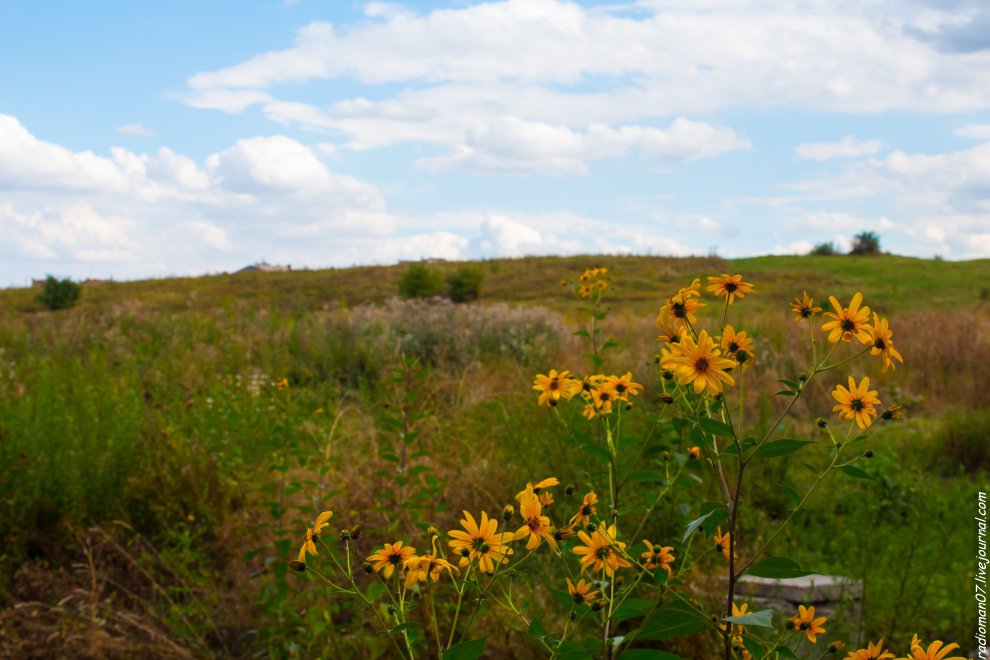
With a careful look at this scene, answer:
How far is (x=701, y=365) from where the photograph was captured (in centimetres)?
123

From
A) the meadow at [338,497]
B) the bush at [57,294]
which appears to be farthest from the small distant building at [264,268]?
the meadow at [338,497]

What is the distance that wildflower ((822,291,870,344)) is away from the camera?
136 cm

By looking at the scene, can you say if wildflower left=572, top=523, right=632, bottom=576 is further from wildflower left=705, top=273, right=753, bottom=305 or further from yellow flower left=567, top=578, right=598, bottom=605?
wildflower left=705, top=273, right=753, bottom=305

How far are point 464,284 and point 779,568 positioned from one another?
20371 mm

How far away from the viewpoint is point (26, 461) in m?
3.64

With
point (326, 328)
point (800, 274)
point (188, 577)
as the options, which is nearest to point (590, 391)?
point (188, 577)

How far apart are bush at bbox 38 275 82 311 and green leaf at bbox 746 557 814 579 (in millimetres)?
23294

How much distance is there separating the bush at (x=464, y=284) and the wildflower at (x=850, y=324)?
20.1m

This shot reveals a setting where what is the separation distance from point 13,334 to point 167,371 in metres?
3.34

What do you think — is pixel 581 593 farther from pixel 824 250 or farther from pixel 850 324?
pixel 824 250

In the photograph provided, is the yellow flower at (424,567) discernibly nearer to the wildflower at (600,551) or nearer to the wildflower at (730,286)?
the wildflower at (600,551)

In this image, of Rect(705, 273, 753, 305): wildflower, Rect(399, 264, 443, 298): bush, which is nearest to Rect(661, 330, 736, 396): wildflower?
Rect(705, 273, 753, 305): wildflower

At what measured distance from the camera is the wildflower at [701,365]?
121cm

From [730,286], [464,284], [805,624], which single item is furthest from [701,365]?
[464,284]
